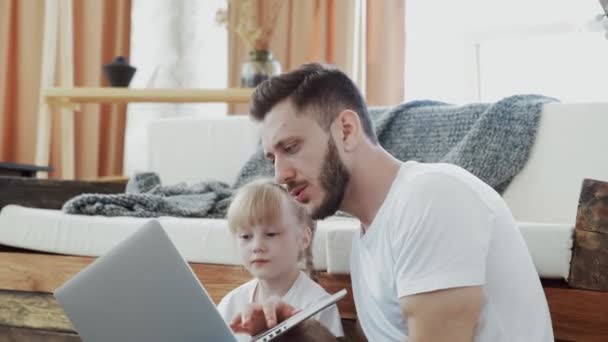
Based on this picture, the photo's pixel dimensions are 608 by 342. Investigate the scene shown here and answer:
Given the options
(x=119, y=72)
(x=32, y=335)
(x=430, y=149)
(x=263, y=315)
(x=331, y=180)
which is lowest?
(x=32, y=335)

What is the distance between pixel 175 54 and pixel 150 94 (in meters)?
0.45

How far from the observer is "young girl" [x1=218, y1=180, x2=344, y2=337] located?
1383mm

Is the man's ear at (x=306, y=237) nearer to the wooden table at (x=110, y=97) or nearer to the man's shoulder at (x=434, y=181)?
the man's shoulder at (x=434, y=181)

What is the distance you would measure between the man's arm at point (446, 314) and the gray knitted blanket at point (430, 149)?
884 millimetres

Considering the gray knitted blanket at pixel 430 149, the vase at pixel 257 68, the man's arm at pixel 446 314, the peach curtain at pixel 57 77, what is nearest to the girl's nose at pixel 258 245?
the man's arm at pixel 446 314

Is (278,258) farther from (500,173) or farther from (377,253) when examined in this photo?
(500,173)

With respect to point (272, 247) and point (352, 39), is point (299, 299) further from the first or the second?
point (352, 39)

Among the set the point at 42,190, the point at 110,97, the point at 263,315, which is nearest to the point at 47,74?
the point at 110,97

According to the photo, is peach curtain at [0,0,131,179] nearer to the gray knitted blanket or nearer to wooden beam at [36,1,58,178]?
wooden beam at [36,1,58,178]

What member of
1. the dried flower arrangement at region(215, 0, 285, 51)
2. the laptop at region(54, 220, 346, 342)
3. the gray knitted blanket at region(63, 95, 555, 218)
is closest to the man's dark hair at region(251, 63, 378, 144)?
the laptop at region(54, 220, 346, 342)

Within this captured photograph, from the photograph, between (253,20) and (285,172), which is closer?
(285,172)

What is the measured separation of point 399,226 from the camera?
100 cm

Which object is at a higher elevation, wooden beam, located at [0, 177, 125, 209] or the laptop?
wooden beam, located at [0, 177, 125, 209]

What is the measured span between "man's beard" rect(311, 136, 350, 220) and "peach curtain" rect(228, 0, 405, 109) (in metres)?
1.63
